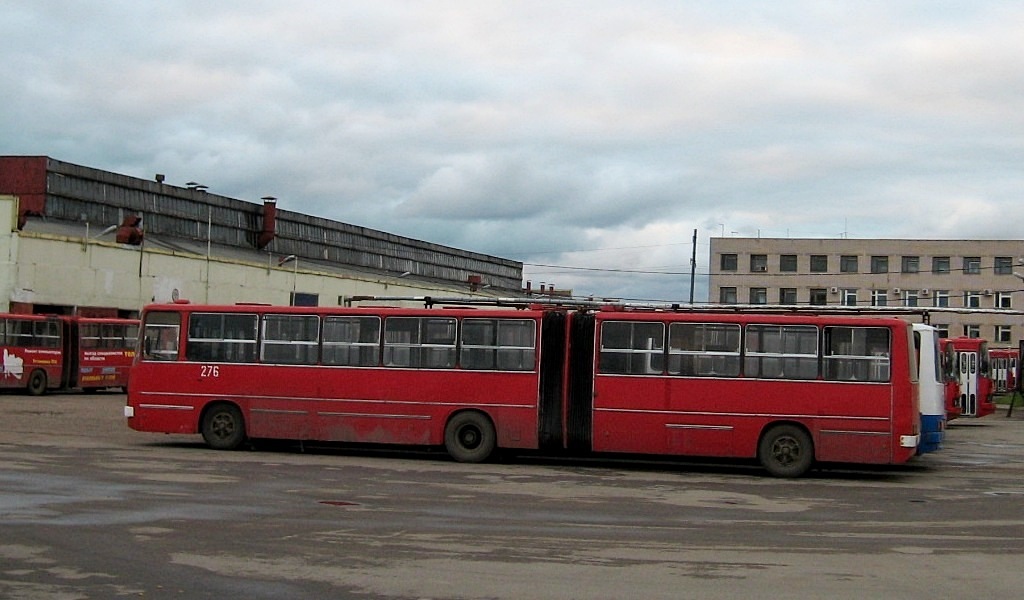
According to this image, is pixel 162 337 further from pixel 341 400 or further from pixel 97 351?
pixel 97 351

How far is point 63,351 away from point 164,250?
19245 millimetres

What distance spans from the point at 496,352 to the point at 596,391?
1949 millimetres

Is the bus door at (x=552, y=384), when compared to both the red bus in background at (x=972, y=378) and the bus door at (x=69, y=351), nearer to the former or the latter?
the red bus in background at (x=972, y=378)

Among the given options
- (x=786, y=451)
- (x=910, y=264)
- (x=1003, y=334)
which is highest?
(x=910, y=264)

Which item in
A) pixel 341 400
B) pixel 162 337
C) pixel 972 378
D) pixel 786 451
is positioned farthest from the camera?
pixel 972 378

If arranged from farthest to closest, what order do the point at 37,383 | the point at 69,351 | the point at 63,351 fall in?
1. the point at 69,351
2. the point at 63,351
3. the point at 37,383

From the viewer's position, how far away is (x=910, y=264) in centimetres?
10375

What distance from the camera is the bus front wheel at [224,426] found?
23.7 meters

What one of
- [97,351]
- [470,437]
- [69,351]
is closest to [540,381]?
[470,437]

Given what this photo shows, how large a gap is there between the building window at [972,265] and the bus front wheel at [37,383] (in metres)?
79.0

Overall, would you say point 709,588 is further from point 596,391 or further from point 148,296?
point 148,296

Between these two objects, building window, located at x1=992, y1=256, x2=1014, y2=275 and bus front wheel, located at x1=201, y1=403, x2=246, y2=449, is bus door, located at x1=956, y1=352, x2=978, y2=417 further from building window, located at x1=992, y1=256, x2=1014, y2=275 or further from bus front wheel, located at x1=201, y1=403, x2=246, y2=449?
building window, located at x1=992, y1=256, x2=1014, y2=275

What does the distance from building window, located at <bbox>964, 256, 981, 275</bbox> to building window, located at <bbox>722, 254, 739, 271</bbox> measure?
18.5 metres

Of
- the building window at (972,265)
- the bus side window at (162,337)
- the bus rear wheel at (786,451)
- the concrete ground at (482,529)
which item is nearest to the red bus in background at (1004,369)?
the building window at (972,265)
